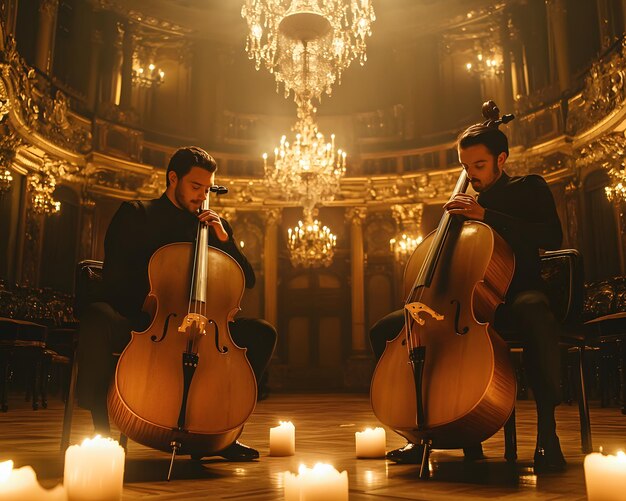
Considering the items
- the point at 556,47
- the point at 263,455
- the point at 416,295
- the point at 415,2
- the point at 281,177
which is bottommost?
the point at 263,455

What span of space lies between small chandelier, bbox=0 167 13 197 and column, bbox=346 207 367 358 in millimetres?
6428

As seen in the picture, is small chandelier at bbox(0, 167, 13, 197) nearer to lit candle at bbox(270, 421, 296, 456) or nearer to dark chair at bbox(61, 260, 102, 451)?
dark chair at bbox(61, 260, 102, 451)

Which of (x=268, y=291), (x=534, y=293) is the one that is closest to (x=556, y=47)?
(x=268, y=291)

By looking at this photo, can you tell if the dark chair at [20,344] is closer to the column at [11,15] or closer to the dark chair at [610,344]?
the column at [11,15]

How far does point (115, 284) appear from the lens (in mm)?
2297

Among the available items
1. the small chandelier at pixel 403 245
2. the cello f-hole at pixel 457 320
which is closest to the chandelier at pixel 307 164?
the small chandelier at pixel 403 245

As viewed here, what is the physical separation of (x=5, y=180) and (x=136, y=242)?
736 cm

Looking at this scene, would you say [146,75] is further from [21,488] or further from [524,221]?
[21,488]

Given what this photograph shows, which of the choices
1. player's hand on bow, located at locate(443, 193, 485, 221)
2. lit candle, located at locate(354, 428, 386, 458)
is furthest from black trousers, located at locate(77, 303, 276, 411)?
player's hand on bow, located at locate(443, 193, 485, 221)

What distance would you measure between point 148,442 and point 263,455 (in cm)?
75

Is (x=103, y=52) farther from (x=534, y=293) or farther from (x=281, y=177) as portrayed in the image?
(x=534, y=293)

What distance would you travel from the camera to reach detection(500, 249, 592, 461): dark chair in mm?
2400

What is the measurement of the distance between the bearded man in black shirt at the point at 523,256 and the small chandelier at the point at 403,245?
9.27m

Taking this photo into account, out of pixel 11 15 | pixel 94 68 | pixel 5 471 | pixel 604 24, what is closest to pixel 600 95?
pixel 604 24
